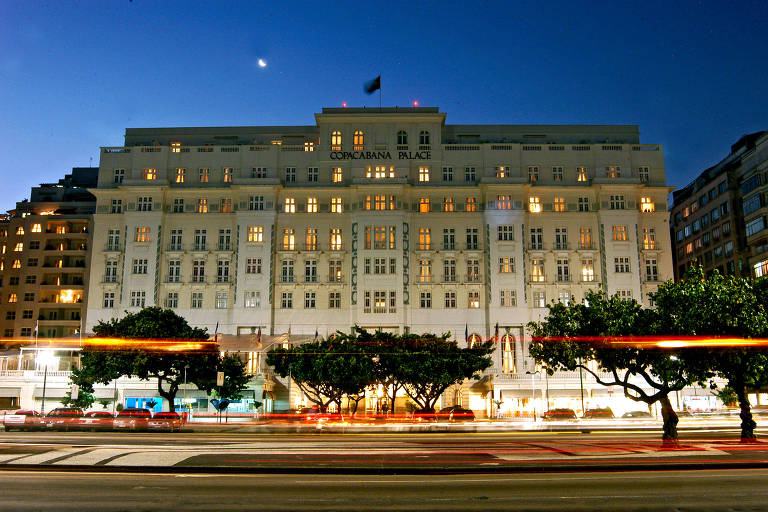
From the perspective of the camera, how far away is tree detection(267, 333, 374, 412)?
63.8 m

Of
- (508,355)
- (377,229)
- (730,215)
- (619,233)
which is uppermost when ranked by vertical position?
(730,215)

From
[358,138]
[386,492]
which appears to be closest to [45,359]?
[358,138]

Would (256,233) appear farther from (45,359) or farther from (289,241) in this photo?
(45,359)

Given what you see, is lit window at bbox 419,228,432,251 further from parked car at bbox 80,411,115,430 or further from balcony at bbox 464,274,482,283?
parked car at bbox 80,411,115,430

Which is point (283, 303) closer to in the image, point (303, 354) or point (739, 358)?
A: point (303, 354)

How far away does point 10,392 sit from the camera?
7138 centimetres

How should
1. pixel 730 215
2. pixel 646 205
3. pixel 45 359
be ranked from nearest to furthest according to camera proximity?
1. pixel 45 359
2. pixel 646 205
3. pixel 730 215

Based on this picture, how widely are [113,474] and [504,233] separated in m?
68.0

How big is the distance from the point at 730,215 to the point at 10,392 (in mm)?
99448

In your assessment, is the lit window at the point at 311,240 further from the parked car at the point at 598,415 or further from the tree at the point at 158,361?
the parked car at the point at 598,415

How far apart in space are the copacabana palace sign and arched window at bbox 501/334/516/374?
25.7 m

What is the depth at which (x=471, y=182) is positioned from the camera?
287ft

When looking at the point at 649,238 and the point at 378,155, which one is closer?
the point at 649,238

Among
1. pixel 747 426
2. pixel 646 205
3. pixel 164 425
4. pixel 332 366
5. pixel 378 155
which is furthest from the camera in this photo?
pixel 378 155
